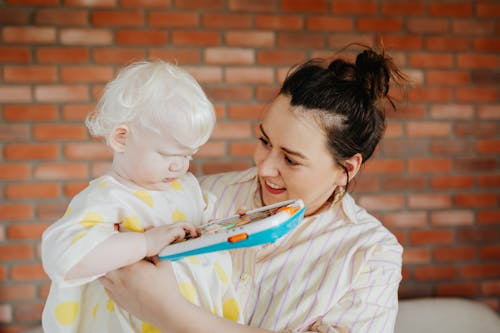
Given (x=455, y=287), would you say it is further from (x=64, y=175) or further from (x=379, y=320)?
(x=64, y=175)

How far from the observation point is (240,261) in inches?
45.8

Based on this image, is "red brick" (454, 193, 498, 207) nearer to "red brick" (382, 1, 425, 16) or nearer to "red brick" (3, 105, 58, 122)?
"red brick" (382, 1, 425, 16)

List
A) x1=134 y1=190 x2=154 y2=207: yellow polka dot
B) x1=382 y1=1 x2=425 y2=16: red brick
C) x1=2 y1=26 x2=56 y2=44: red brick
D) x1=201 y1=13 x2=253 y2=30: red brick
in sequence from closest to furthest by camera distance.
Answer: x1=134 y1=190 x2=154 y2=207: yellow polka dot < x1=2 y1=26 x2=56 y2=44: red brick < x1=201 y1=13 x2=253 y2=30: red brick < x1=382 y1=1 x2=425 y2=16: red brick

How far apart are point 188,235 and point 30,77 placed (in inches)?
46.0

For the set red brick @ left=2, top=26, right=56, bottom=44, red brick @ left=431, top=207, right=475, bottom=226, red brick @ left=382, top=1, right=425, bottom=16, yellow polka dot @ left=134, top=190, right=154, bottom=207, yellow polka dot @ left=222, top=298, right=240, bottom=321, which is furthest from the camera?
red brick @ left=431, top=207, right=475, bottom=226

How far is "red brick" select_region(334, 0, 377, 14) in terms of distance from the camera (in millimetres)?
1945

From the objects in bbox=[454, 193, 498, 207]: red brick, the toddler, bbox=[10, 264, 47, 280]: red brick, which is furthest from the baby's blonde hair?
bbox=[454, 193, 498, 207]: red brick

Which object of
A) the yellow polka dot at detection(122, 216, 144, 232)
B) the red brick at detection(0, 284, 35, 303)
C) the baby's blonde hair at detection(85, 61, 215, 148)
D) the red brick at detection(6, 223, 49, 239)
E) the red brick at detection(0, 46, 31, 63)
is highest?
the red brick at detection(0, 46, 31, 63)

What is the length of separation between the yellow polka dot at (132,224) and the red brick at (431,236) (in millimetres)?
1431

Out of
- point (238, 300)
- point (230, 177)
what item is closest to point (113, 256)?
point (238, 300)

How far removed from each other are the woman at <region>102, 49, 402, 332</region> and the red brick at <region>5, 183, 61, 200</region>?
0.88 m

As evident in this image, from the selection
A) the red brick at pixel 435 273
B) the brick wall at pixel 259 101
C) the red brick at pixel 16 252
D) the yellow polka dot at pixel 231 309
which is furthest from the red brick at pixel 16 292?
the red brick at pixel 435 273

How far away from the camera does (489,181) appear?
209 centimetres

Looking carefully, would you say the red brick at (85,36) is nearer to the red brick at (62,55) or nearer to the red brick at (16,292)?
→ the red brick at (62,55)
